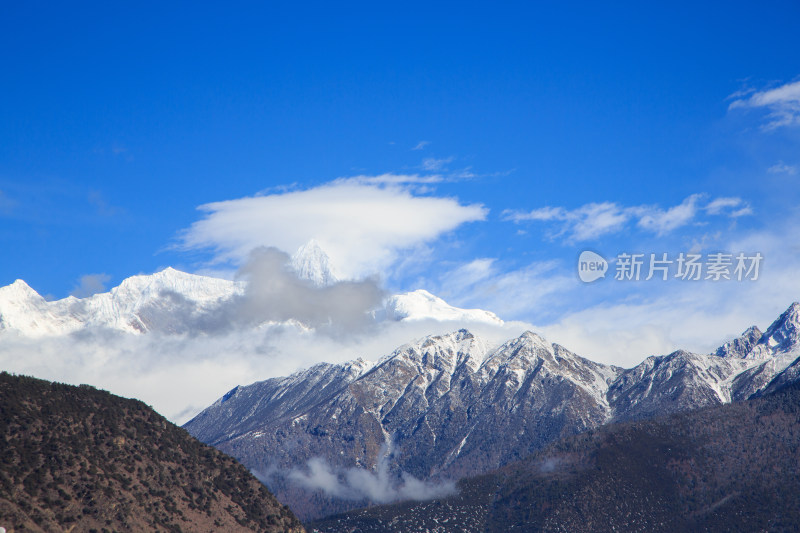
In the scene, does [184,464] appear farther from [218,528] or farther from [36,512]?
[36,512]

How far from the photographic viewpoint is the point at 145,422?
196250mm

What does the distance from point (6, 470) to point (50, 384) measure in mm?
36364

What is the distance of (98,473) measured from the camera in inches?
6649

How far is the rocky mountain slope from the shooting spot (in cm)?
15288

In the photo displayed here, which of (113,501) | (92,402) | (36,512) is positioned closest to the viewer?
(36,512)

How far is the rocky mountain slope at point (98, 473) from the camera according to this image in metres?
153

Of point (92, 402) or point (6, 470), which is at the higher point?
point (92, 402)

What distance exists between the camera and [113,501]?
541 ft

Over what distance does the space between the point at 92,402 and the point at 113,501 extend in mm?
29955

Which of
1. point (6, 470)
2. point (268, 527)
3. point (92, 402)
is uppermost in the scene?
point (92, 402)

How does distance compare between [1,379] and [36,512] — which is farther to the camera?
[1,379]

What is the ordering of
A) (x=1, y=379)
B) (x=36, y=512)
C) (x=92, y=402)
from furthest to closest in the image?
(x=92, y=402)
(x=1, y=379)
(x=36, y=512)

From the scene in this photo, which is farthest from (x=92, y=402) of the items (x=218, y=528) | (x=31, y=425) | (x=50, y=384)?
(x=218, y=528)

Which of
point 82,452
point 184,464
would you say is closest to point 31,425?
point 82,452
